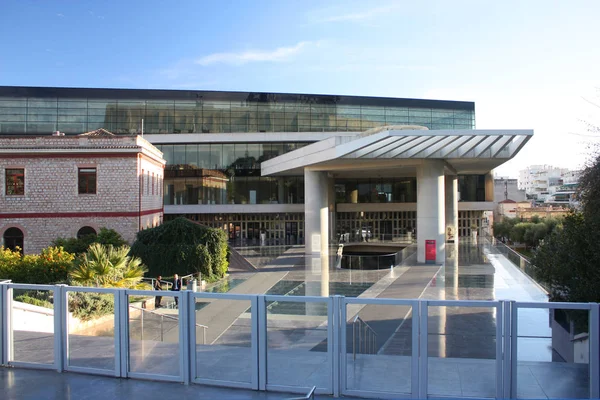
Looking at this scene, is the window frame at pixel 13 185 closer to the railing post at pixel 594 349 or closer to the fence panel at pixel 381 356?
the fence panel at pixel 381 356

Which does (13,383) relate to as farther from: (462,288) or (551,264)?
(462,288)

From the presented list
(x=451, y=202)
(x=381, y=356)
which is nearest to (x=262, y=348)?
(x=381, y=356)

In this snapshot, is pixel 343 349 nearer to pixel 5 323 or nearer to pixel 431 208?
pixel 5 323

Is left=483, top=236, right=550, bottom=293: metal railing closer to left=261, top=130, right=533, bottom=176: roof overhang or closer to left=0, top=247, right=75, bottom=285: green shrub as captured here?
left=261, top=130, right=533, bottom=176: roof overhang

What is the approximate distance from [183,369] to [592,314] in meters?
5.77

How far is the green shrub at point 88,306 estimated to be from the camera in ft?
36.6

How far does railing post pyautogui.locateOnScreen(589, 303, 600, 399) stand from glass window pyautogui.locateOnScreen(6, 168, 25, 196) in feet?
91.2

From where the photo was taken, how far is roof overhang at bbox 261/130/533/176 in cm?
2442

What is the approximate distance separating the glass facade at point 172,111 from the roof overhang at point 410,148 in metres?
18.6

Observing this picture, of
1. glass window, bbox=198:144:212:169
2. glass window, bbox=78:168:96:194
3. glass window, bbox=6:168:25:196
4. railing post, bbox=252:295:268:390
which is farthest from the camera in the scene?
glass window, bbox=198:144:212:169

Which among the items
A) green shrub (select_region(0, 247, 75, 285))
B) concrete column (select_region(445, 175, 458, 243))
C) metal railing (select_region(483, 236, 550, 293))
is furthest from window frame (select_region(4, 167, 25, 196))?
concrete column (select_region(445, 175, 458, 243))

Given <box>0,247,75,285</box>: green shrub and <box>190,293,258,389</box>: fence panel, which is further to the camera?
<box>0,247,75,285</box>: green shrub

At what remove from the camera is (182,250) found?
2570cm

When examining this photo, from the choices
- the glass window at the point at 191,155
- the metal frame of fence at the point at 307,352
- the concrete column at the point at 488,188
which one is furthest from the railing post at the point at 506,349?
the concrete column at the point at 488,188
